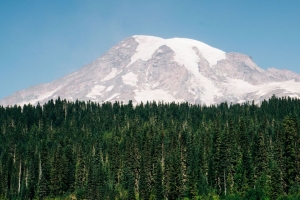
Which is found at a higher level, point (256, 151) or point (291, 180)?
point (256, 151)

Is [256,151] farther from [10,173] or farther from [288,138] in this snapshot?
[10,173]

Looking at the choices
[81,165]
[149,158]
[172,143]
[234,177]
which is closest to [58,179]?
[81,165]

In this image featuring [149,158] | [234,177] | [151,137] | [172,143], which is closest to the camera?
[234,177]

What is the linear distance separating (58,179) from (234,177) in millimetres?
63158

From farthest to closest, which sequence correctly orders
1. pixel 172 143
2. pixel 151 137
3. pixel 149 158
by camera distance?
pixel 151 137, pixel 172 143, pixel 149 158

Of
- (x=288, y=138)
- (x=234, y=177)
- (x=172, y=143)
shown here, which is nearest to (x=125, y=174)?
(x=172, y=143)

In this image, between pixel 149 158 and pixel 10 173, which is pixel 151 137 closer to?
pixel 149 158

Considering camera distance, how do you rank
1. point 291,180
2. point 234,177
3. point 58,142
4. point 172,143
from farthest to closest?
point 58,142, point 172,143, point 234,177, point 291,180

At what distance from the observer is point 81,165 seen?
150 meters

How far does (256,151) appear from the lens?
413 feet

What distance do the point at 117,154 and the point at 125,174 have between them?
15923mm

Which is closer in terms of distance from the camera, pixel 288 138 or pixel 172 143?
pixel 288 138

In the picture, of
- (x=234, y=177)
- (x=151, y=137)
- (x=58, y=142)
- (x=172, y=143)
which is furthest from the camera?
(x=58, y=142)

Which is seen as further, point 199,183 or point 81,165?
point 81,165
